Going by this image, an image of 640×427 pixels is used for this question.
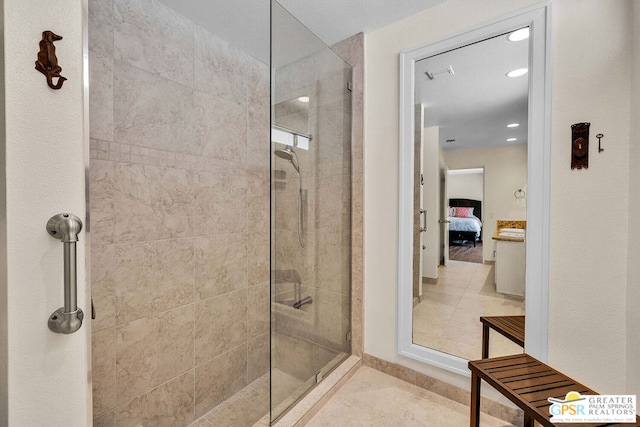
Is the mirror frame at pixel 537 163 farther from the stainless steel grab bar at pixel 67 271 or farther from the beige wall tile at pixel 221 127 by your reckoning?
the stainless steel grab bar at pixel 67 271

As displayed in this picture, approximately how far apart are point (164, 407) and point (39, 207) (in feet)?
4.84

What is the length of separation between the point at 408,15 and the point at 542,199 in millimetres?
1354

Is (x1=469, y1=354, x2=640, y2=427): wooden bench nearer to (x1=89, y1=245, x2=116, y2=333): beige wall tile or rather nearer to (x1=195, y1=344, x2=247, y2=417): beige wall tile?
(x1=195, y1=344, x2=247, y2=417): beige wall tile

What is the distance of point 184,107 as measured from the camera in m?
1.75

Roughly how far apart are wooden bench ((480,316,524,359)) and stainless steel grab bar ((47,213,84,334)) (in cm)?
183

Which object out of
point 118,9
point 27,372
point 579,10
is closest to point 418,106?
point 579,10

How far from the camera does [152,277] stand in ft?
5.25

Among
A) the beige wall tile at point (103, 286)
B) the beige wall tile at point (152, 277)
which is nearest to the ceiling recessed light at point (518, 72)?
the beige wall tile at point (152, 277)

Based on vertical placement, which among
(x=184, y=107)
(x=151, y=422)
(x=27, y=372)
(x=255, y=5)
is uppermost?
(x=255, y=5)

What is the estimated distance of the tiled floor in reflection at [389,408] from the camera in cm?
150

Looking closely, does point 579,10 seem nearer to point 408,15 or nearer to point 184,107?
point 408,15

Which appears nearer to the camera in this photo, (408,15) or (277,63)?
(277,63)

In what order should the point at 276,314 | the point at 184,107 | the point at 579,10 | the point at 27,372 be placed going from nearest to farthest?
the point at 27,372 → the point at 579,10 → the point at 276,314 → the point at 184,107

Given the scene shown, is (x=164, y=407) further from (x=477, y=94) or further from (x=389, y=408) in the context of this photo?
(x=477, y=94)
